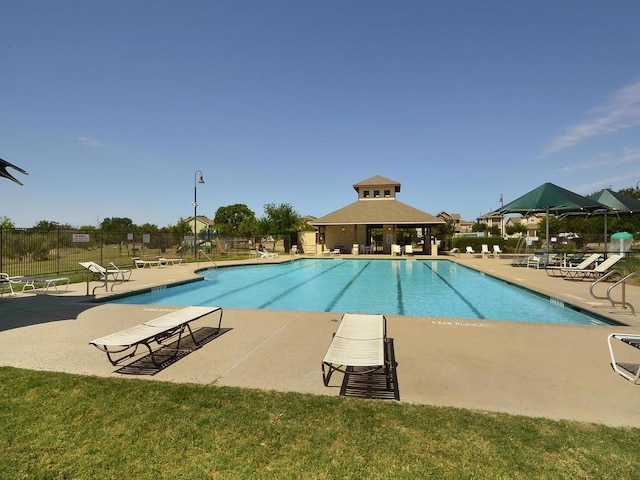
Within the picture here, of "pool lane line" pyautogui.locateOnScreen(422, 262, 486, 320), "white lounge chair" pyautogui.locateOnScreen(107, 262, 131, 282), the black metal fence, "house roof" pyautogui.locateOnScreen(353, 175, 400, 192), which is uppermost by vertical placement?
"house roof" pyautogui.locateOnScreen(353, 175, 400, 192)

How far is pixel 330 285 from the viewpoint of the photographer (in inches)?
553

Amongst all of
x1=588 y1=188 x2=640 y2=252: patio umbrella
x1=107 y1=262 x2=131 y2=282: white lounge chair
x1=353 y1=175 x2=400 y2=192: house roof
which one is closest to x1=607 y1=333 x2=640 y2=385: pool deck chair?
x1=107 y1=262 x2=131 y2=282: white lounge chair

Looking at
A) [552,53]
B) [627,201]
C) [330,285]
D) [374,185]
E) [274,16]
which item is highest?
[274,16]

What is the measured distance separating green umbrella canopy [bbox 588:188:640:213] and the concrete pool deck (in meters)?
13.2

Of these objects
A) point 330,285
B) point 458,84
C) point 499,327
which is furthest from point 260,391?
point 458,84

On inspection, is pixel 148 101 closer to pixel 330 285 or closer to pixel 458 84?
pixel 330 285

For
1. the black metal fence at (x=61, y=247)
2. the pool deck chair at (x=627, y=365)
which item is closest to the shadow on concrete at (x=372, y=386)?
the pool deck chair at (x=627, y=365)

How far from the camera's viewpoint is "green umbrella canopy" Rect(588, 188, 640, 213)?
1695 cm

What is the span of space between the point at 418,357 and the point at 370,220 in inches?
961

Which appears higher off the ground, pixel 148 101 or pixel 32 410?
pixel 148 101

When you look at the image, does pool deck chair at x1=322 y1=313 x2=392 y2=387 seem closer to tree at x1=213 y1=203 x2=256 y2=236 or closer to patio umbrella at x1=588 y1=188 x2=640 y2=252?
patio umbrella at x1=588 y1=188 x2=640 y2=252

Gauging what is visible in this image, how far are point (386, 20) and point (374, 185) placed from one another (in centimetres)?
1867

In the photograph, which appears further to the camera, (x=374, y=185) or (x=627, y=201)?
(x=374, y=185)

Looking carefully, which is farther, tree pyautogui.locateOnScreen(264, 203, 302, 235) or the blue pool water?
tree pyautogui.locateOnScreen(264, 203, 302, 235)
